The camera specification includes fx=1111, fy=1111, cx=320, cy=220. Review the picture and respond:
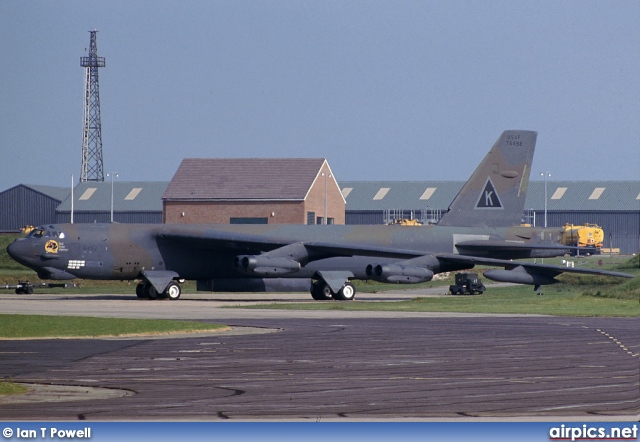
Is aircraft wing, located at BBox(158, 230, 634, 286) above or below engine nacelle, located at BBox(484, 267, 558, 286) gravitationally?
above

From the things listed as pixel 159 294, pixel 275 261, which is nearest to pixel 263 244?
pixel 275 261

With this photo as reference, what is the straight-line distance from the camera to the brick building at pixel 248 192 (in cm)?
9025

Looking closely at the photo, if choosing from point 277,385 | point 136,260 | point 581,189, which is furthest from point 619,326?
point 581,189

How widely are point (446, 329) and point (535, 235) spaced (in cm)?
2245

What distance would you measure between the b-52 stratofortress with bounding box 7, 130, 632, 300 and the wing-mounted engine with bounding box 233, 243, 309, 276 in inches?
1.6

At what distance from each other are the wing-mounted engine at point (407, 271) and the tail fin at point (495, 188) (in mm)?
5535

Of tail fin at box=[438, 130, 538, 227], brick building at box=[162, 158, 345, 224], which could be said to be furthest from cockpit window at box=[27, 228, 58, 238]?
brick building at box=[162, 158, 345, 224]

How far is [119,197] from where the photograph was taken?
4336 inches

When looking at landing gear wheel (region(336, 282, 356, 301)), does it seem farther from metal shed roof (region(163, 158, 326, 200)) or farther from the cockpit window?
metal shed roof (region(163, 158, 326, 200))

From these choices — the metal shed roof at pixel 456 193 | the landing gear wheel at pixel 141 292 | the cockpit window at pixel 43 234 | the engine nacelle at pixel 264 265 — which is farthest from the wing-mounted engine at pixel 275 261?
the metal shed roof at pixel 456 193

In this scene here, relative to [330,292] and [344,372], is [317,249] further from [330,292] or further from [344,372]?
[344,372]

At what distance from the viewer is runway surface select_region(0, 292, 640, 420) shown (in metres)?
13.4

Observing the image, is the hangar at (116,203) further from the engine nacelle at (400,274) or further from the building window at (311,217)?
the engine nacelle at (400,274)

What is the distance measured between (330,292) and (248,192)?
44.9 m
